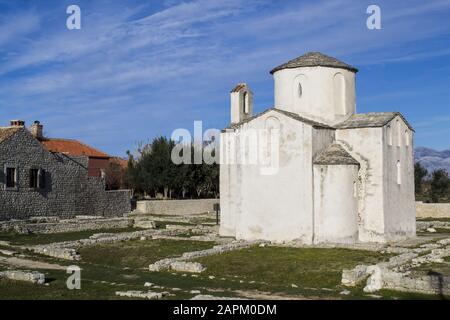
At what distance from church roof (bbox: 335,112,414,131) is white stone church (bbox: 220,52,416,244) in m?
0.05

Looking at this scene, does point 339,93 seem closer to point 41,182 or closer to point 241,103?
point 241,103

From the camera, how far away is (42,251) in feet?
69.9

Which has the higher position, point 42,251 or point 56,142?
point 56,142

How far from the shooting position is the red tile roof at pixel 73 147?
59.2m

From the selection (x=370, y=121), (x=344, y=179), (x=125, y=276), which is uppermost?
(x=370, y=121)

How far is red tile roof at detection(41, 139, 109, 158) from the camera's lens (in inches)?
2333

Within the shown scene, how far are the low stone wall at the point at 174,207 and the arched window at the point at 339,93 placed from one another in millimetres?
22758

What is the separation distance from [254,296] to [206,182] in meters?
45.3

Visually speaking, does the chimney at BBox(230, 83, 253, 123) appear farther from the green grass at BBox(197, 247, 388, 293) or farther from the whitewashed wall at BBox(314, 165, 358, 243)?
the green grass at BBox(197, 247, 388, 293)

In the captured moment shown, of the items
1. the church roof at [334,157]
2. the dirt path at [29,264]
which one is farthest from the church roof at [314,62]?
the dirt path at [29,264]

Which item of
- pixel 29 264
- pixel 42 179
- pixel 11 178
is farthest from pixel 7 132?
pixel 29 264
